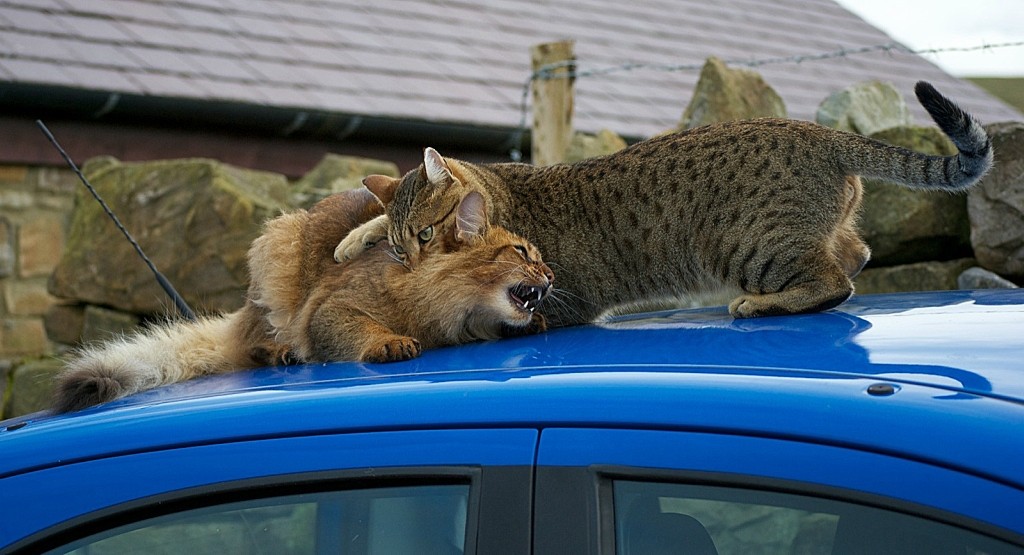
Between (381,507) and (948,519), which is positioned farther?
(381,507)

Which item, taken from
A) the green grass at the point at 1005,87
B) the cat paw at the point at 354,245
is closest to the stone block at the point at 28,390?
the cat paw at the point at 354,245

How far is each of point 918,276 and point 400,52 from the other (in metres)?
6.63

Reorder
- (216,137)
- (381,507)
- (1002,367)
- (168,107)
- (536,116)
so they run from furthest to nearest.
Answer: (216,137)
(168,107)
(536,116)
(381,507)
(1002,367)

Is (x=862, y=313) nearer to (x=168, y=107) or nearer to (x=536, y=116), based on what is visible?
(x=536, y=116)

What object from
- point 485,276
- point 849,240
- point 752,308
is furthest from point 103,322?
point 752,308

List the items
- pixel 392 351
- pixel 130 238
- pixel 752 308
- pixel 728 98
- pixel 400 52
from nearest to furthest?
pixel 392 351, pixel 130 238, pixel 752 308, pixel 728 98, pixel 400 52

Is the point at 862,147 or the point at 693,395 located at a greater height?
the point at 862,147

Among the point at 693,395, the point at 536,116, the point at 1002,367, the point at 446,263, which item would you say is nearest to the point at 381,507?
the point at 693,395

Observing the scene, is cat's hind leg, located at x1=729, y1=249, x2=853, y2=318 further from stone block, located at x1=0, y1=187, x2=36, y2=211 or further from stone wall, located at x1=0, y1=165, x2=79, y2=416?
stone block, located at x1=0, y1=187, x2=36, y2=211

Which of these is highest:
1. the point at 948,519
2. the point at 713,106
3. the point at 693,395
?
the point at 713,106

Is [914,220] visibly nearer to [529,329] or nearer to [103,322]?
[529,329]

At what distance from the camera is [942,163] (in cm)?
332

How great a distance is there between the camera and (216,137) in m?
9.33

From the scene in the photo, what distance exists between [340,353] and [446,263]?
0.40 m
